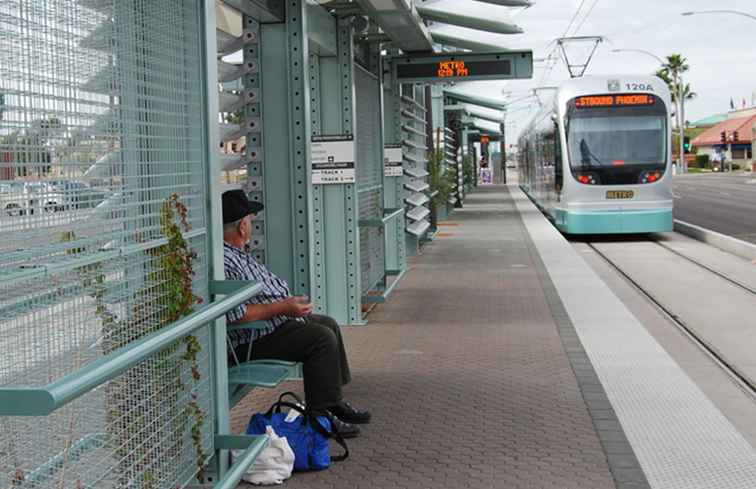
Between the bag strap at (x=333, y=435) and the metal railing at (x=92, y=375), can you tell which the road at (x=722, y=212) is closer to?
the bag strap at (x=333, y=435)

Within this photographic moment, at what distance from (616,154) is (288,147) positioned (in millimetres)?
14727

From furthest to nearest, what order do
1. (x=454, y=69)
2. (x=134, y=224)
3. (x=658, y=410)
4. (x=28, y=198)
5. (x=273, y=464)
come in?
(x=454, y=69), (x=658, y=410), (x=273, y=464), (x=134, y=224), (x=28, y=198)

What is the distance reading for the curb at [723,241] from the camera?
18.6 metres

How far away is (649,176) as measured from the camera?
72.6 ft

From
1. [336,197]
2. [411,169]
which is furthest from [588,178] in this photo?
[336,197]

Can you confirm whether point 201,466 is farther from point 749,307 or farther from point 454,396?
point 749,307

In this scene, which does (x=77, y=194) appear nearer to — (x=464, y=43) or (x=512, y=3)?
(x=512, y=3)

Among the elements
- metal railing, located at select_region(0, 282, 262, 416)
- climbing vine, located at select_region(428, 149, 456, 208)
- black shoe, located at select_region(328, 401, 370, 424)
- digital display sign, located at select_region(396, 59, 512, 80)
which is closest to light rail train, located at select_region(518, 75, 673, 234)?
climbing vine, located at select_region(428, 149, 456, 208)

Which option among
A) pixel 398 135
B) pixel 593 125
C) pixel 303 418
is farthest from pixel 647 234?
pixel 303 418

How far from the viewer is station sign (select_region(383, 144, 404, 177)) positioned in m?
15.4

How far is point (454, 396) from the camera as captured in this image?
7.98 metres

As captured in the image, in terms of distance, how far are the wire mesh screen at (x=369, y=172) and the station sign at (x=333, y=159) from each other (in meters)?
1.91

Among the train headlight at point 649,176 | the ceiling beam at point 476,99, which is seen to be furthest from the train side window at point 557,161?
the ceiling beam at point 476,99

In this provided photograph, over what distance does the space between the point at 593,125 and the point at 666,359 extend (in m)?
13.8
